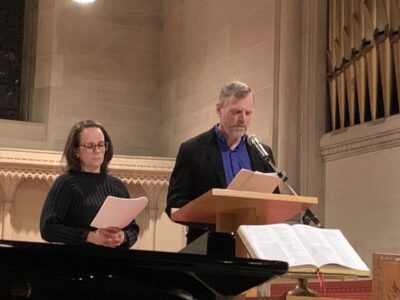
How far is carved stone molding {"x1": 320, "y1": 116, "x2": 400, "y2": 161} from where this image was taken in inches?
219

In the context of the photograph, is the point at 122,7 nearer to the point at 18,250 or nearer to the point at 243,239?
the point at 243,239

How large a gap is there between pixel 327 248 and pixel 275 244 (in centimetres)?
25

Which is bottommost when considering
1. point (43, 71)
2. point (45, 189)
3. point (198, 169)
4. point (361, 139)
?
point (198, 169)

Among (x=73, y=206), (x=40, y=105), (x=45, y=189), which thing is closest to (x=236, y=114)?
(x=73, y=206)

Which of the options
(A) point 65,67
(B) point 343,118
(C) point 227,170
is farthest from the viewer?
(A) point 65,67

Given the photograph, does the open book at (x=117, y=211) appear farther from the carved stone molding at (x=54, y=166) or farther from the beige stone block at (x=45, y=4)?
the beige stone block at (x=45, y=4)

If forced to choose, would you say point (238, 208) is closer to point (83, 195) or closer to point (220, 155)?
point (220, 155)

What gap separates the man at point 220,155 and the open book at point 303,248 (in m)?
0.68

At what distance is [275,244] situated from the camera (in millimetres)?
2836

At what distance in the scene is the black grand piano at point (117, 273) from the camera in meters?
1.29

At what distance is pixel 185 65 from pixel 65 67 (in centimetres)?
122

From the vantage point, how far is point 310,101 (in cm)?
648

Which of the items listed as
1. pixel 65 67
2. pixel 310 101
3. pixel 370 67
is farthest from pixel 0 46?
pixel 370 67

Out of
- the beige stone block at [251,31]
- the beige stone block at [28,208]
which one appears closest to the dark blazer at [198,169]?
the beige stone block at [251,31]
